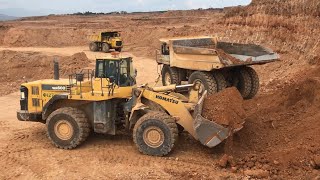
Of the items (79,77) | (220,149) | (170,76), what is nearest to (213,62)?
(170,76)

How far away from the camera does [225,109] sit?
9062 mm

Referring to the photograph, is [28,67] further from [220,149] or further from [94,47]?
[220,149]

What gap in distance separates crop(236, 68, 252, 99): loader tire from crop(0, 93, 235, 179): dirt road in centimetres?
474

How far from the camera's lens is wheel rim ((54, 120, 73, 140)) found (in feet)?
32.7

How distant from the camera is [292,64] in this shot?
18.0 metres

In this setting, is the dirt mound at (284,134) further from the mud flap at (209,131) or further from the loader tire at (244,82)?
the loader tire at (244,82)

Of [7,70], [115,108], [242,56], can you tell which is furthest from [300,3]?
[7,70]

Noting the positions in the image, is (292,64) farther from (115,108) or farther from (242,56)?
(115,108)

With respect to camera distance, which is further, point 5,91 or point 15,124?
point 5,91

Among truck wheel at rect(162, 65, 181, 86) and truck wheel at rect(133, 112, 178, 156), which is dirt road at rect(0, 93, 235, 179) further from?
truck wheel at rect(162, 65, 181, 86)

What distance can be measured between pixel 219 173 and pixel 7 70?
18.4m

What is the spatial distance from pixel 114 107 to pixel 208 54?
421cm

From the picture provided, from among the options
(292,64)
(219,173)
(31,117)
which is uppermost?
(292,64)

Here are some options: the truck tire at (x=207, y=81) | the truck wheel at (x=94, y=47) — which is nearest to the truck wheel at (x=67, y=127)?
the truck tire at (x=207, y=81)
